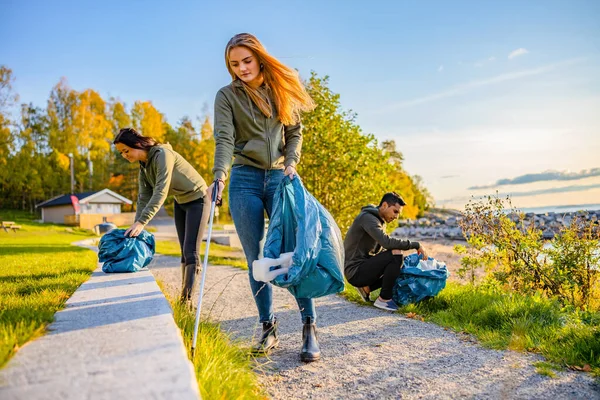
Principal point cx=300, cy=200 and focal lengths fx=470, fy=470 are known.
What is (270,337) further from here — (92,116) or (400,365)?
(92,116)

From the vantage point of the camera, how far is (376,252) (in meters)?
5.61

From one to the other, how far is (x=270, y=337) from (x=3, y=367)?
6.08 ft

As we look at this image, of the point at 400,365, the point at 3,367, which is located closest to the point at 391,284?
the point at 400,365

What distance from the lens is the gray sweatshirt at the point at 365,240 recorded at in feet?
17.0

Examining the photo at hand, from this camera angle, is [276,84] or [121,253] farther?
[121,253]

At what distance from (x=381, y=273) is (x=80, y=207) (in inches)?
1327

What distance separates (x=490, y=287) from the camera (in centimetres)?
563

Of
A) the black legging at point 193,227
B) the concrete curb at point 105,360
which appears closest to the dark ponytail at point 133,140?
the black legging at point 193,227

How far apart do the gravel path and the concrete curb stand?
0.84 metres

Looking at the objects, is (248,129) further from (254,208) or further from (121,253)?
(121,253)

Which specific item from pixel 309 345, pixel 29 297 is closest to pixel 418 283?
pixel 309 345

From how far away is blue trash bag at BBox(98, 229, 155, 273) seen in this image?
4.95 m

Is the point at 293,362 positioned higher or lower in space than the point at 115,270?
lower

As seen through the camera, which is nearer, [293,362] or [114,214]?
[293,362]
